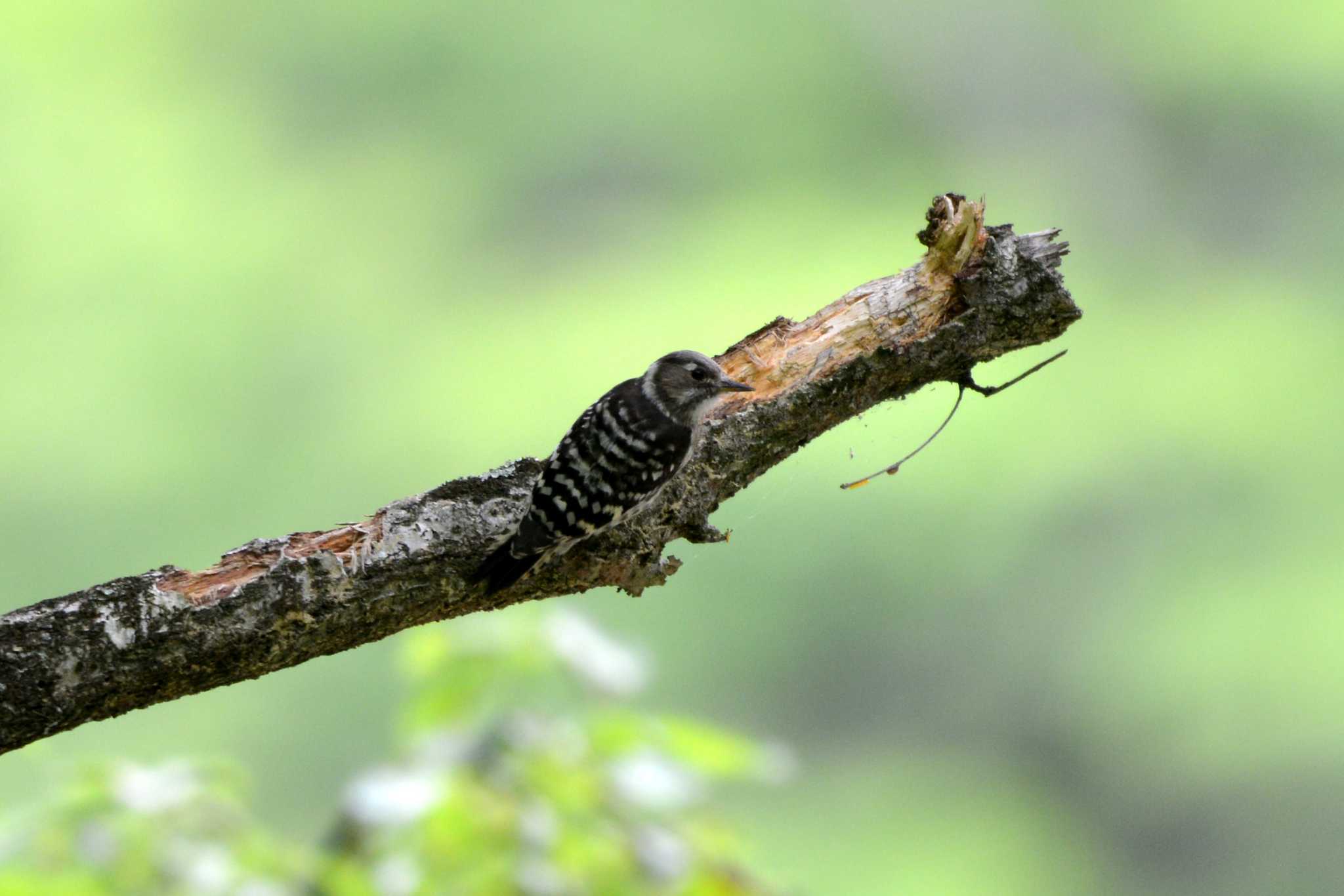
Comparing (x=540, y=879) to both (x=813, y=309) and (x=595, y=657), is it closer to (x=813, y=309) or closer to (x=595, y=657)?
(x=595, y=657)

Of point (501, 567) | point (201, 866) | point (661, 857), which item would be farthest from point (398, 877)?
point (501, 567)

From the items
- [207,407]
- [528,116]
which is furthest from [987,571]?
[207,407]

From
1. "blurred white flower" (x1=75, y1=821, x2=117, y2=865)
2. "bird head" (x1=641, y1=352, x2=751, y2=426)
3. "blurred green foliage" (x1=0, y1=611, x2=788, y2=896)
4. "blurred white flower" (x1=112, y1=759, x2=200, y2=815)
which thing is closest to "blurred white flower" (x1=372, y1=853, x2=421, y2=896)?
"blurred green foliage" (x1=0, y1=611, x2=788, y2=896)

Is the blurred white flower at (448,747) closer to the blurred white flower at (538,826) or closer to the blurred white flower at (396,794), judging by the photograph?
the blurred white flower at (396,794)

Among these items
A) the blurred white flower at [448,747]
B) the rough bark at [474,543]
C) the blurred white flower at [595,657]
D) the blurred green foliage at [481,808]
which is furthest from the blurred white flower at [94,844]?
the blurred white flower at [595,657]

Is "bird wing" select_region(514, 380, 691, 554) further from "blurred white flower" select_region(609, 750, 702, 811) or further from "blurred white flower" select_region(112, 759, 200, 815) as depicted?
"blurred white flower" select_region(112, 759, 200, 815)
